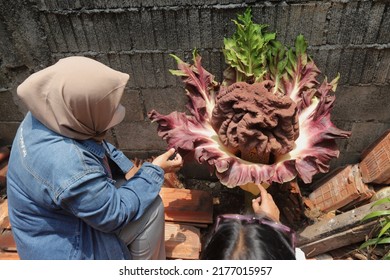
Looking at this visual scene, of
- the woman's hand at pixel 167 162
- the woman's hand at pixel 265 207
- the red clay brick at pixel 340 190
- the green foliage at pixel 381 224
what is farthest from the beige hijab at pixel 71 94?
the red clay brick at pixel 340 190

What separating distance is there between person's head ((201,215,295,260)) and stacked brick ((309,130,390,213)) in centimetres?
123

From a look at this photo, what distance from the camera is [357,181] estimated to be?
2.56 meters

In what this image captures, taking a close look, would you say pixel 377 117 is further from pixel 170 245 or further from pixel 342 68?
pixel 170 245

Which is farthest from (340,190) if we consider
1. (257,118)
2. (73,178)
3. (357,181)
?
(73,178)

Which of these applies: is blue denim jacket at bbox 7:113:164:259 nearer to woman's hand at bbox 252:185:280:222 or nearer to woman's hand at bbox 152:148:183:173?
woman's hand at bbox 152:148:183:173

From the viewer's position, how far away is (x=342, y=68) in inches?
90.4

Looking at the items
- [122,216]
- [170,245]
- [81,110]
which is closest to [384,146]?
[170,245]

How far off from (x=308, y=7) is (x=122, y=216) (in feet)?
5.31

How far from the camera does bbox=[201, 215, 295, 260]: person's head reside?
129cm

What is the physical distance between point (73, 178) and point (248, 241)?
78 cm

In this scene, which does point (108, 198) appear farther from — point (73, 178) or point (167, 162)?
point (167, 162)

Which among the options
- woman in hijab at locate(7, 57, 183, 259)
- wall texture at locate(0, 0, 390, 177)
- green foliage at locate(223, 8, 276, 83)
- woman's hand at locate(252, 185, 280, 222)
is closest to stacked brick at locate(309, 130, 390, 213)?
wall texture at locate(0, 0, 390, 177)

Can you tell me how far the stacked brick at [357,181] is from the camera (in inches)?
96.7

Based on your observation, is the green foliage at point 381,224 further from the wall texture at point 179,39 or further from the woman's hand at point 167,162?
the woman's hand at point 167,162
